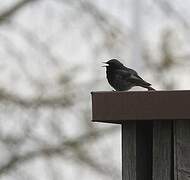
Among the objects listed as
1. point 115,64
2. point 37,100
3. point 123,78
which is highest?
point 37,100

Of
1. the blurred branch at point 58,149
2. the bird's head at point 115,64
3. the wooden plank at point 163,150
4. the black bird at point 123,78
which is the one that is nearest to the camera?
the wooden plank at point 163,150

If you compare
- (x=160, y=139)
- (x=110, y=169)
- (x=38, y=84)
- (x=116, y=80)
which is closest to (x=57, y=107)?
(x=38, y=84)

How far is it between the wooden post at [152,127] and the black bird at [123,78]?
37.2 inches

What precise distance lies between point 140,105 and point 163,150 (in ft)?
0.62

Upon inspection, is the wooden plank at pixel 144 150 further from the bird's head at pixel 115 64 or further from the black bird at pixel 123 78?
the bird's head at pixel 115 64

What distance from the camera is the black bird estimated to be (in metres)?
3.72

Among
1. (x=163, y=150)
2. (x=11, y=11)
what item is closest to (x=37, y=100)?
(x=11, y=11)

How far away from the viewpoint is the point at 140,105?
100 inches

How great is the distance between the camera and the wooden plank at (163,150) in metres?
2.62

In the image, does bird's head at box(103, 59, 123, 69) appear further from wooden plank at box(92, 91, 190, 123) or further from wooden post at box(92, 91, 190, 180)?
wooden plank at box(92, 91, 190, 123)

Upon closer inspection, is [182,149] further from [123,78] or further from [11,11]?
[11,11]

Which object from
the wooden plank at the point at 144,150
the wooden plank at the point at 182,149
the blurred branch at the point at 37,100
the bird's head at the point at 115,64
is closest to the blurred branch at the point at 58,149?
the blurred branch at the point at 37,100

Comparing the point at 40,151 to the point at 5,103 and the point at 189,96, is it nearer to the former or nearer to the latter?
the point at 5,103

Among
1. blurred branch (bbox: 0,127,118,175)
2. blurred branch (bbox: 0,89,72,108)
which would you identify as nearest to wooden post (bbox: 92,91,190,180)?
blurred branch (bbox: 0,127,118,175)
